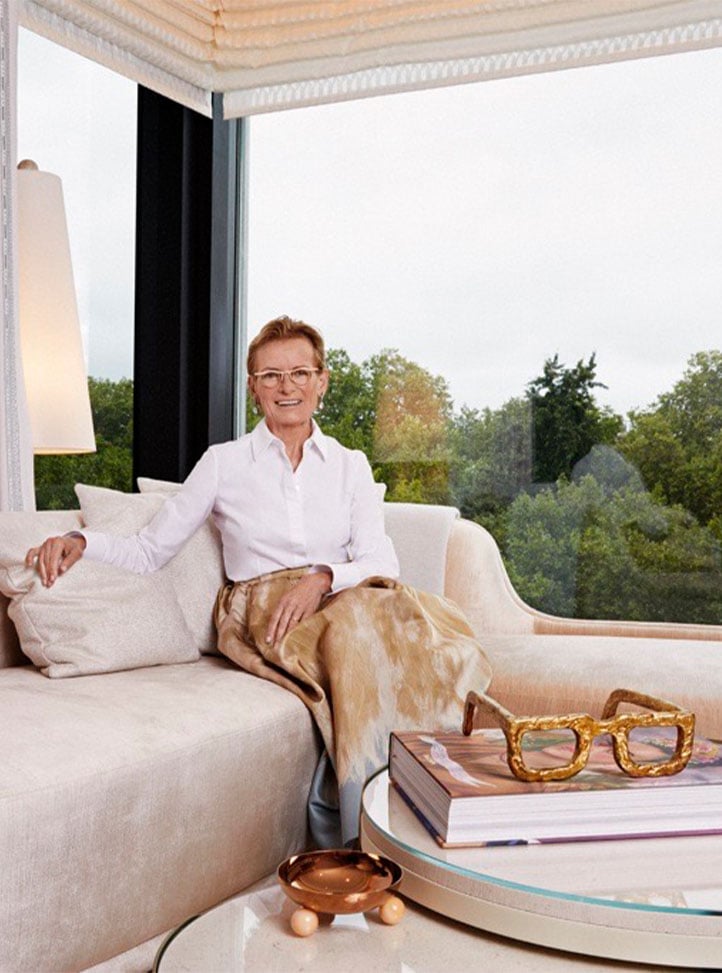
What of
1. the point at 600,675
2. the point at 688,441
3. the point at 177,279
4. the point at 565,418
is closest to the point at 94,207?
the point at 177,279

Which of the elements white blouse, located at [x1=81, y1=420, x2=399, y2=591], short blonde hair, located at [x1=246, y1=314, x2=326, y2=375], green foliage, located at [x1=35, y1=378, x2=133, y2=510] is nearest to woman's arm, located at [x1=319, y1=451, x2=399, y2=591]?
white blouse, located at [x1=81, y1=420, x2=399, y2=591]

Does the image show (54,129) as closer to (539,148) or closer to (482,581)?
(539,148)

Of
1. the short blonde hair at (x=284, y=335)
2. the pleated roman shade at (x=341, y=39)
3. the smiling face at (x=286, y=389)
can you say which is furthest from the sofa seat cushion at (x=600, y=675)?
the pleated roman shade at (x=341, y=39)

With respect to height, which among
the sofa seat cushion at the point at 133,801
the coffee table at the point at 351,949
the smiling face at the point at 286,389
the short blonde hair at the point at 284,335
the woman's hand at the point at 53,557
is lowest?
the sofa seat cushion at the point at 133,801

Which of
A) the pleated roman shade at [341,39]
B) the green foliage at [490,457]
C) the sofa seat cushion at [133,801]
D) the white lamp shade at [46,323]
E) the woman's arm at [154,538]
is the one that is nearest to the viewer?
the sofa seat cushion at [133,801]

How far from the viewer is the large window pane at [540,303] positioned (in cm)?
349

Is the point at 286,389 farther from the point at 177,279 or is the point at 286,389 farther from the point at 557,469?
the point at 177,279

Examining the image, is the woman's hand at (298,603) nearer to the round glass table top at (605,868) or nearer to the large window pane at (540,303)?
the round glass table top at (605,868)

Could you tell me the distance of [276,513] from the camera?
8.41 feet

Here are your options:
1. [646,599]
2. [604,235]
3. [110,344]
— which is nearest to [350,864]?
[646,599]

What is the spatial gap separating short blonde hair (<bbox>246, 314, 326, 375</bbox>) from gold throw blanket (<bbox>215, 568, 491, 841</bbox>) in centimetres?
65

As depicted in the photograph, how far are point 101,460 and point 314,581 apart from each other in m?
1.78

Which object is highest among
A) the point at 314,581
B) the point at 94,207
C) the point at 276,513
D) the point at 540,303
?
the point at 94,207

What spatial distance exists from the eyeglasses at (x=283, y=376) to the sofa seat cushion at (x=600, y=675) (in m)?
0.81
